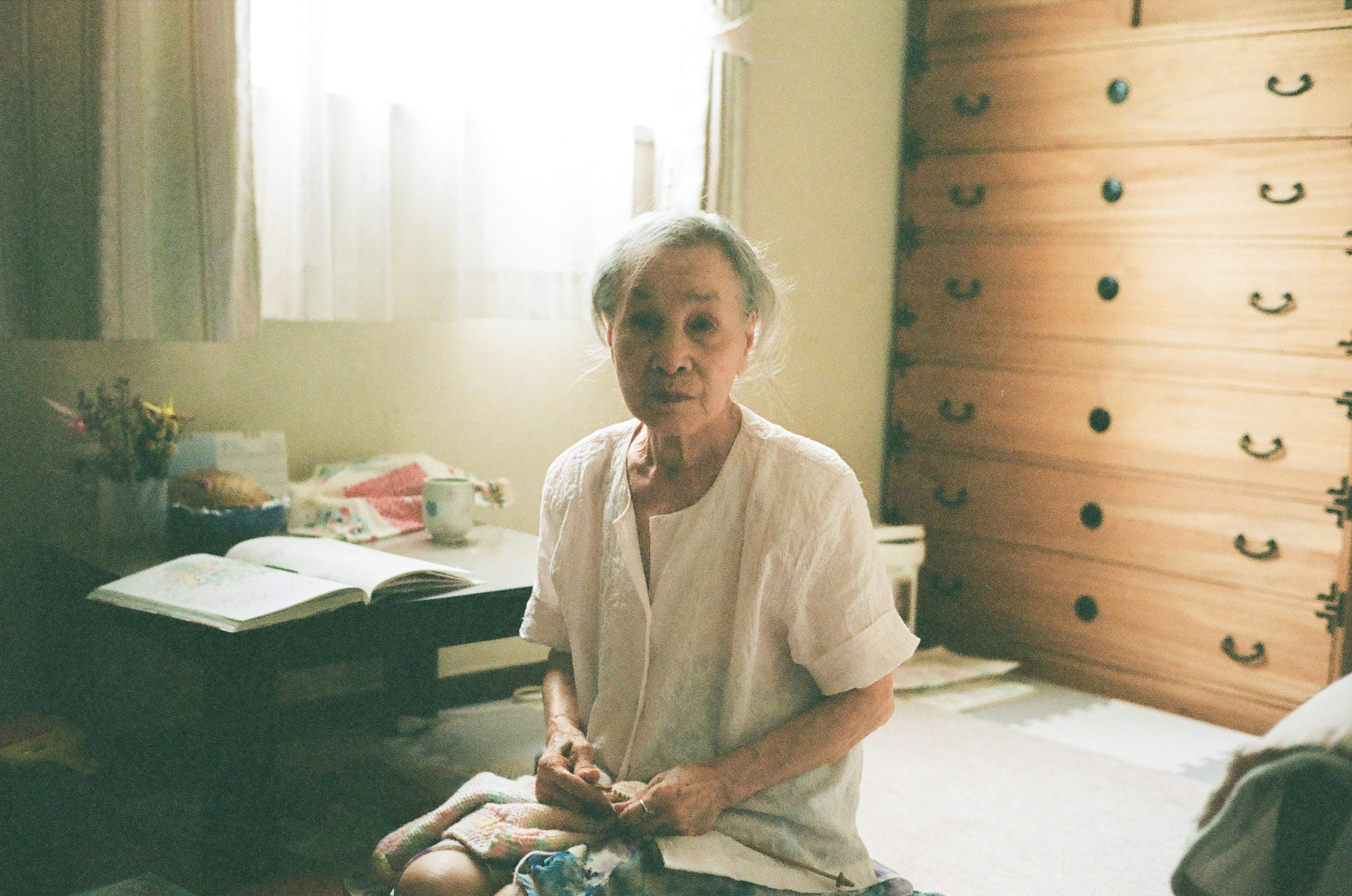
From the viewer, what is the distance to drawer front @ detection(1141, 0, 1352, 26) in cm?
248

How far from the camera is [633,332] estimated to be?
3.90 feet

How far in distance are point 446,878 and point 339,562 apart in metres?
0.77

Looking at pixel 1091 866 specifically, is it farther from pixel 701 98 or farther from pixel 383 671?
pixel 701 98

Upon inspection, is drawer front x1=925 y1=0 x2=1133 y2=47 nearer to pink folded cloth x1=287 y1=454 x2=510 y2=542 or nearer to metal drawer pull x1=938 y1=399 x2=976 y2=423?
metal drawer pull x1=938 y1=399 x2=976 y2=423

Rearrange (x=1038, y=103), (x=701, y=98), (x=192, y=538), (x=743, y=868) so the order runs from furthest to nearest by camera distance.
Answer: (x=1038, y=103) < (x=701, y=98) < (x=192, y=538) < (x=743, y=868)

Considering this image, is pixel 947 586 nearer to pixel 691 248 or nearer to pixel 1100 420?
pixel 1100 420

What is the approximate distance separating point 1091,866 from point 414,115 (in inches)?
73.3

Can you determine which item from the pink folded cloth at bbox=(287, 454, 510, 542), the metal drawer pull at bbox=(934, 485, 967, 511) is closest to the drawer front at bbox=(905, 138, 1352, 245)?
Result: the metal drawer pull at bbox=(934, 485, 967, 511)

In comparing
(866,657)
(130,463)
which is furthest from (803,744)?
(130,463)

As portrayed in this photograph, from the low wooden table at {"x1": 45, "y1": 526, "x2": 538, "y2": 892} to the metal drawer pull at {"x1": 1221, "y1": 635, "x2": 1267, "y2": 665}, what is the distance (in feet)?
5.70

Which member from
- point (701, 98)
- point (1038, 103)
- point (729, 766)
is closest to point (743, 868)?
point (729, 766)

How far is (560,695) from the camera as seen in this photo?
1275mm

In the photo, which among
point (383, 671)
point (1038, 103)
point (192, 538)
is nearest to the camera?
point (192, 538)

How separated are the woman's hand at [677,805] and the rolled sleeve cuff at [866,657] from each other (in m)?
0.14
